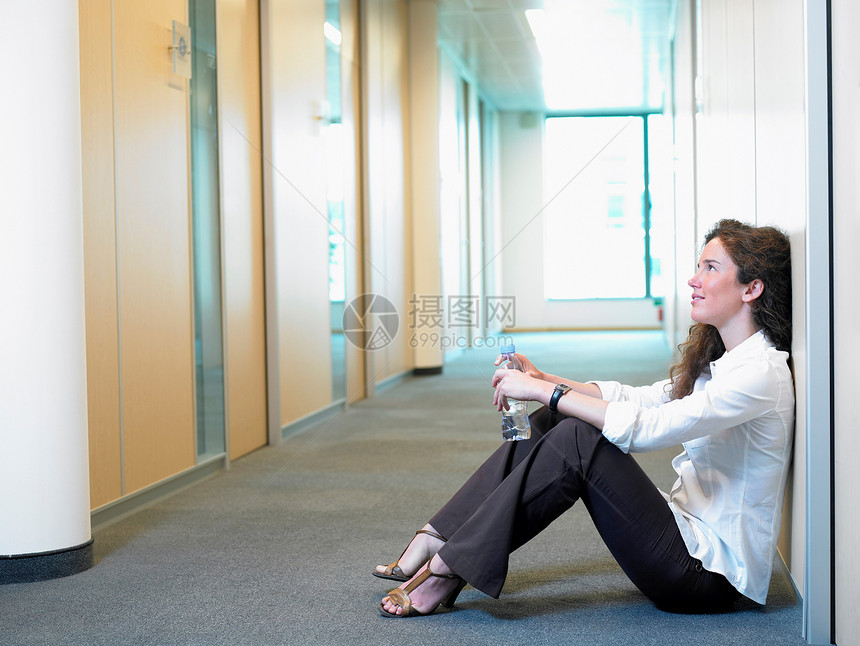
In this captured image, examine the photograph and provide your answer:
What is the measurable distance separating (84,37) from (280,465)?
5.69ft

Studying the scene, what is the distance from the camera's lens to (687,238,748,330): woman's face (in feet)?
5.73

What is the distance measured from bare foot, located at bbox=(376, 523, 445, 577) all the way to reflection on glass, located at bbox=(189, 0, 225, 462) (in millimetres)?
1539

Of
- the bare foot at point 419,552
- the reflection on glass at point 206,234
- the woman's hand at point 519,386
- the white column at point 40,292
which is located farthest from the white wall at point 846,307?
the reflection on glass at point 206,234

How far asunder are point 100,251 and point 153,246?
33 centimetres

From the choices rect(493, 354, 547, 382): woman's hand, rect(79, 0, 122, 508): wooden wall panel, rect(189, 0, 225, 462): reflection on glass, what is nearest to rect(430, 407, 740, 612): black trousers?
rect(493, 354, 547, 382): woman's hand

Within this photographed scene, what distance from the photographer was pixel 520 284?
40.8ft

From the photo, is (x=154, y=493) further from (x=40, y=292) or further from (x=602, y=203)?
(x=602, y=203)

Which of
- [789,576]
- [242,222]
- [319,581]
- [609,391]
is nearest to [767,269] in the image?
[609,391]

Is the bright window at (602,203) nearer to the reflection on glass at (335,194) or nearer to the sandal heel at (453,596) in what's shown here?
the reflection on glass at (335,194)

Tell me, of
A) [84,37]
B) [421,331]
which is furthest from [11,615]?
[421,331]

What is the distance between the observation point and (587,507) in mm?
1669

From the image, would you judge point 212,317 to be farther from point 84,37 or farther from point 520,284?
point 520,284

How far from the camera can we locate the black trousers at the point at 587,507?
1.65m

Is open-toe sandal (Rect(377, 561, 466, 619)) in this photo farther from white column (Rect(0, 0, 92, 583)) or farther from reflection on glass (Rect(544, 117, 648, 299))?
reflection on glass (Rect(544, 117, 648, 299))
